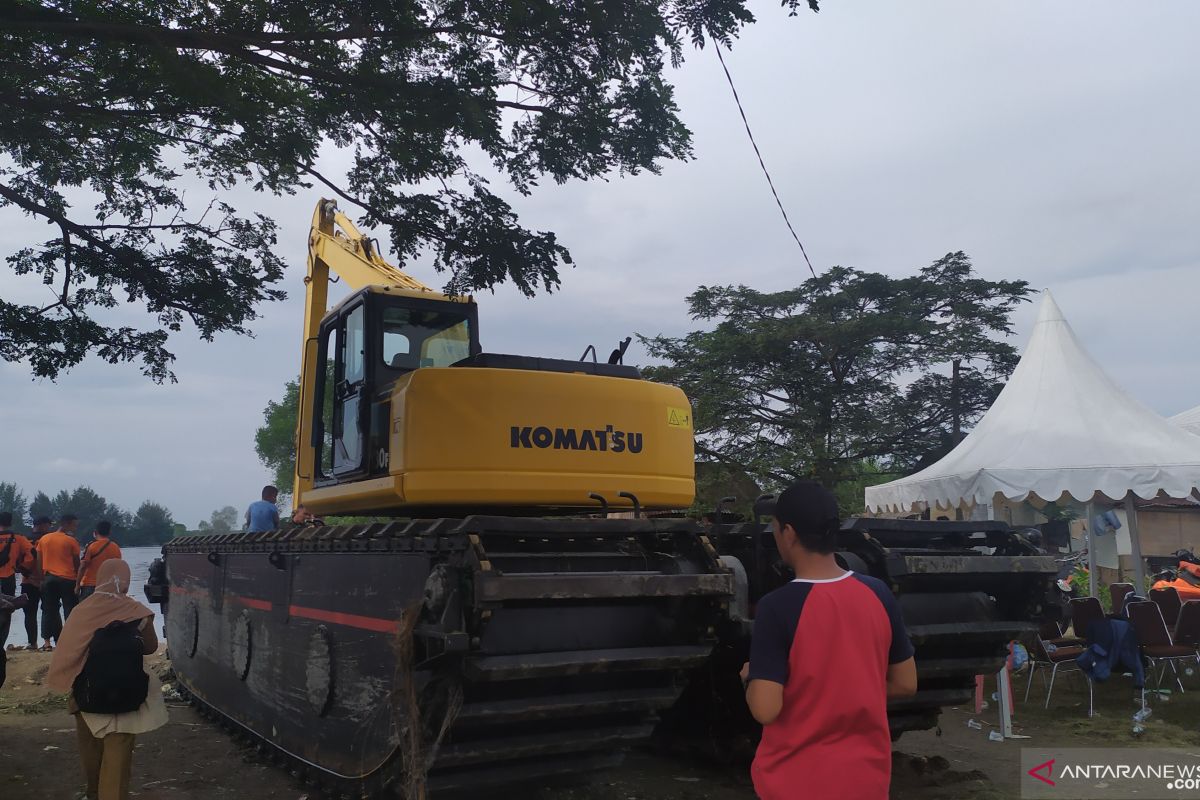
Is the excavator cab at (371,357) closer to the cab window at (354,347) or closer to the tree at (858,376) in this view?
the cab window at (354,347)

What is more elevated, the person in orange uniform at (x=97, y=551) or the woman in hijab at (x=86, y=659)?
the person in orange uniform at (x=97, y=551)

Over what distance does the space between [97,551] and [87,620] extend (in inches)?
276

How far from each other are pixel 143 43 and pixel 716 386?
2188 centimetres

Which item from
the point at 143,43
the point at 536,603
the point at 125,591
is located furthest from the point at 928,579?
the point at 143,43

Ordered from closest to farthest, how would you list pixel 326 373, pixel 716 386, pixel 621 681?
pixel 621 681
pixel 326 373
pixel 716 386

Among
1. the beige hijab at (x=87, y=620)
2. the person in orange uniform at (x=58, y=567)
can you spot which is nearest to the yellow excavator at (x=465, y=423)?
the beige hijab at (x=87, y=620)

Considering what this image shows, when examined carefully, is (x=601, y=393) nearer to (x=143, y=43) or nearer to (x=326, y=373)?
(x=326, y=373)

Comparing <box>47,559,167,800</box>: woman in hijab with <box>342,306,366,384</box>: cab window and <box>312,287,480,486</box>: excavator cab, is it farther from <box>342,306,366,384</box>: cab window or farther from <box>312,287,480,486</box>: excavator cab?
<box>342,306,366,384</box>: cab window

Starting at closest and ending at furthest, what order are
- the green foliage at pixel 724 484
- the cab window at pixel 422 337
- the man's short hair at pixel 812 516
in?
the man's short hair at pixel 812 516 < the cab window at pixel 422 337 < the green foliage at pixel 724 484

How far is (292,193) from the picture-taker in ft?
27.7

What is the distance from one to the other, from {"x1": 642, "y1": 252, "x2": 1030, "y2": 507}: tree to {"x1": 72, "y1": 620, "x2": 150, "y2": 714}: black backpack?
21127mm

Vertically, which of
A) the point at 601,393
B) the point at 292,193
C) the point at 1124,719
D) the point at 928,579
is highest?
the point at 292,193

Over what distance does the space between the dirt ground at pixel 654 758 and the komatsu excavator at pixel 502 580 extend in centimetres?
43

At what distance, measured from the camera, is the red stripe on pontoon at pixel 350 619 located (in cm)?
467
